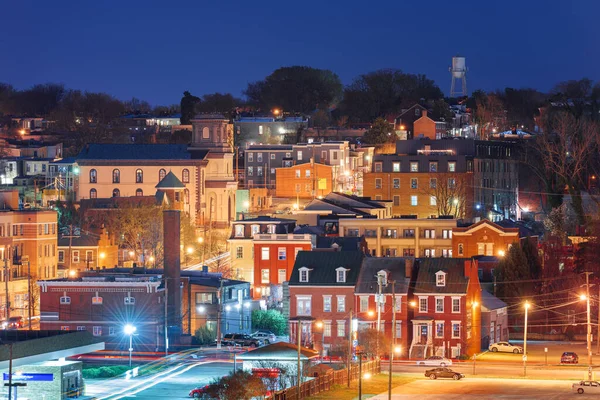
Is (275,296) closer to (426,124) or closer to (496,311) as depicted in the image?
(496,311)

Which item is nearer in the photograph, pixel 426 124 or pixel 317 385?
pixel 317 385

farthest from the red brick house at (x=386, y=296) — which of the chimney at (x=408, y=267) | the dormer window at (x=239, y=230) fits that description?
the dormer window at (x=239, y=230)

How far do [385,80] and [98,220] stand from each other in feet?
231

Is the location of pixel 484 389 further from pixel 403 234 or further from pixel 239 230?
pixel 403 234

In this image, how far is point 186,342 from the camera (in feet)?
271

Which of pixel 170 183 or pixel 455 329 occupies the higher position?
pixel 170 183

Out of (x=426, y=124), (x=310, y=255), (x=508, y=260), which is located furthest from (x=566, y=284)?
(x=426, y=124)

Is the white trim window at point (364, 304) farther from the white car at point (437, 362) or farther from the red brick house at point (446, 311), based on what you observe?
the white car at point (437, 362)

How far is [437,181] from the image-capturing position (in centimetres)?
12925

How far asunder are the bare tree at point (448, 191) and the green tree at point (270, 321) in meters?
40.0

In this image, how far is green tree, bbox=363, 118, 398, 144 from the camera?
15275cm

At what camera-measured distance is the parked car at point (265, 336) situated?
80794mm

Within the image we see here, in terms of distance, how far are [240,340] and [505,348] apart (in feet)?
45.5

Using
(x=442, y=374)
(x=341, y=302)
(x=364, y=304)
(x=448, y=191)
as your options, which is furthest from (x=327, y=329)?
(x=448, y=191)
